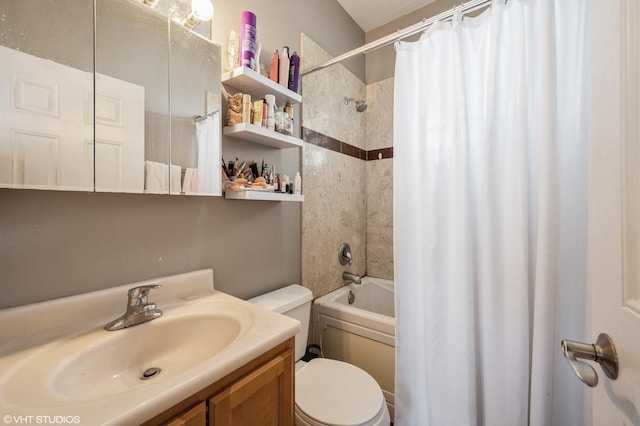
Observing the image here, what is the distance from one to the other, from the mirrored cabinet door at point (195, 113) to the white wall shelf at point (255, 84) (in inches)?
2.9

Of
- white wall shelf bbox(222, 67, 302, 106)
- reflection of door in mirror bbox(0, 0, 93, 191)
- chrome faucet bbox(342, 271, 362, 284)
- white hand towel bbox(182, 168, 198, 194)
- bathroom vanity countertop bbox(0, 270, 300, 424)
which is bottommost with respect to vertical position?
chrome faucet bbox(342, 271, 362, 284)

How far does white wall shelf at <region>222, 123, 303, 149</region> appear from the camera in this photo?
1.13 m

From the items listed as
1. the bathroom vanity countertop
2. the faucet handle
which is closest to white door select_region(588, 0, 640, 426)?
the bathroom vanity countertop

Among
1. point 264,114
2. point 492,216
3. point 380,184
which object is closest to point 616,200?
point 492,216

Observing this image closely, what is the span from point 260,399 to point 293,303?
1.98 ft

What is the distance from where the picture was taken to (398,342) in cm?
131

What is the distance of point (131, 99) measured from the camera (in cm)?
89


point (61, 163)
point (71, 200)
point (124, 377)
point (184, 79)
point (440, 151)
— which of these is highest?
point (184, 79)

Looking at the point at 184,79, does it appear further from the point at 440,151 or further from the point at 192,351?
the point at 440,151

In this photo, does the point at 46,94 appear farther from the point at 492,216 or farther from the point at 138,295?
the point at 492,216

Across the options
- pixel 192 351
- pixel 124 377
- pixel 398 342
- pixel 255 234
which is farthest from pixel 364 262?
pixel 124 377

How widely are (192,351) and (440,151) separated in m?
1.31

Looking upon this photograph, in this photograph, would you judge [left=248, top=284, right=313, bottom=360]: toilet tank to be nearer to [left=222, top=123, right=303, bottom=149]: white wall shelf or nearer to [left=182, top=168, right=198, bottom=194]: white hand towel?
[left=182, top=168, right=198, bottom=194]: white hand towel

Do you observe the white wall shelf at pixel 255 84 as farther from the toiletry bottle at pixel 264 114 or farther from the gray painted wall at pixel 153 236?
the gray painted wall at pixel 153 236
